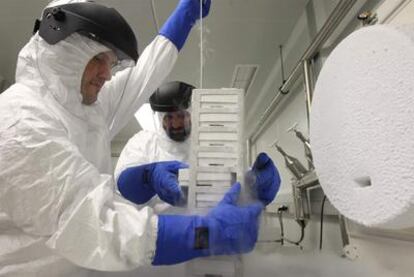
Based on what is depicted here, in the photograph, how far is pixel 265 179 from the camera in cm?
90

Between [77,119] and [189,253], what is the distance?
0.49 meters

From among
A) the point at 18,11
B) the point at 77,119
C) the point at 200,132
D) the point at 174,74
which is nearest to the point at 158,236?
the point at 200,132

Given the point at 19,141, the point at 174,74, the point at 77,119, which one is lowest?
the point at 19,141

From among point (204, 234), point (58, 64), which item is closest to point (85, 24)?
point (58, 64)

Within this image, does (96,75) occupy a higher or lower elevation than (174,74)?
lower

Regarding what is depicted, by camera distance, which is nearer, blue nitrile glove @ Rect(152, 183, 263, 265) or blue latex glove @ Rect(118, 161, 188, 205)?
blue nitrile glove @ Rect(152, 183, 263, 265)

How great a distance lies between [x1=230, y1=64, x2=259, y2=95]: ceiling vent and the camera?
8.18 feet

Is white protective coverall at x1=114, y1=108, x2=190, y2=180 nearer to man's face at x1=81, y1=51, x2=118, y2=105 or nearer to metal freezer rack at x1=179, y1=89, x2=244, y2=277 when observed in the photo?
man's face at x1=81, y1=51, x2=118, y2=105

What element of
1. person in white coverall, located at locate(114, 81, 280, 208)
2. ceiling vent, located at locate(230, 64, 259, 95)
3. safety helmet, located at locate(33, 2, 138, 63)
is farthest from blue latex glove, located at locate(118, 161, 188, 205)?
ceiling vent, located at locate(230, 64, 259, 95)

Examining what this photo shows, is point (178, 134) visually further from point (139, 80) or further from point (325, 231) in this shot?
point (325, 231)

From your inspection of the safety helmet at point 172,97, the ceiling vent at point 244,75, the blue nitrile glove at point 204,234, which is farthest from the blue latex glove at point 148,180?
the ceiling vent at point 244,75

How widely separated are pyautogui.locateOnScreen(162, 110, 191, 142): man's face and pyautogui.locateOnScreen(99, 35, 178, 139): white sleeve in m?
0.33

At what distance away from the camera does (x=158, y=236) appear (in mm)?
644

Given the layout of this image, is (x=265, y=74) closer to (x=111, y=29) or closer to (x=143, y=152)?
(x=143, y=152)
